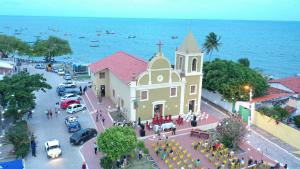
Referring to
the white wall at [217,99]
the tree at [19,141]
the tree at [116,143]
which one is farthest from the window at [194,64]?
the tree at [19,141]

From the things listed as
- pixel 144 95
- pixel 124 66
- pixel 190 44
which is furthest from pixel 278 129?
pixel 124 66

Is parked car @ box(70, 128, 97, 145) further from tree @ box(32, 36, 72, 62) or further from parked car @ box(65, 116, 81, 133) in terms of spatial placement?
tree @ box(32, 36, 72, 62)

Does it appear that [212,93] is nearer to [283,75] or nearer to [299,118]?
[299,118]

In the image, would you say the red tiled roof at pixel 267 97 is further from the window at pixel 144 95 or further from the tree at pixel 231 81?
the window at pixel 144 95

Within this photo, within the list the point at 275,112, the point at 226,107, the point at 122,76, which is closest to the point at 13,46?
the point at 122,76

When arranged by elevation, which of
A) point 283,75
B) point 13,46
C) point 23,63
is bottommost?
point 283,75

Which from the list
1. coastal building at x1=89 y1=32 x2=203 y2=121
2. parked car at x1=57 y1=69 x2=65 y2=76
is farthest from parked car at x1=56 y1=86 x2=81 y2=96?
parked car at x1=57 y1=69 x2=65 y2=76
